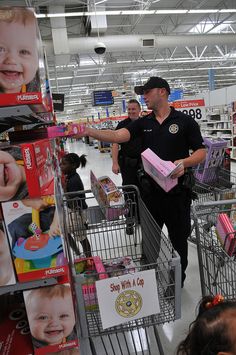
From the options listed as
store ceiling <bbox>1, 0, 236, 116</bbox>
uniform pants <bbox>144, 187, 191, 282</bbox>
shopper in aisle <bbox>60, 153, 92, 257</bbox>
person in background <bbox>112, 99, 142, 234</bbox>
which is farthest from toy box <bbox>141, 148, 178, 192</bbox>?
store ceiling <bbox>1, 0, 236, 116</bbox>

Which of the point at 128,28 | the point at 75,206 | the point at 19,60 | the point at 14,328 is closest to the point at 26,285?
the point at 14,328

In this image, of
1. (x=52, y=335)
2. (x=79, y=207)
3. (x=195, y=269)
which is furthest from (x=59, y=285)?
(x=195, y=269)

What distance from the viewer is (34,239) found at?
1140 millimetres

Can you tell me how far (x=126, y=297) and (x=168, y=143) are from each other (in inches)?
56.3

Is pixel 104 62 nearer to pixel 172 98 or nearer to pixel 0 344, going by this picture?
pixel 172 98

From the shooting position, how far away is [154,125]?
246cm

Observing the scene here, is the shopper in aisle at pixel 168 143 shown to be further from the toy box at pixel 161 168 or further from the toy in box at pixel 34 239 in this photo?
the toy in box at pixel 34 239

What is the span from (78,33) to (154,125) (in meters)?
10.2

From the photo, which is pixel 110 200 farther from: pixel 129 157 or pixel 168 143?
pixel 129 157

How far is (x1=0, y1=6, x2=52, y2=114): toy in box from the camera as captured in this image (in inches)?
39.9

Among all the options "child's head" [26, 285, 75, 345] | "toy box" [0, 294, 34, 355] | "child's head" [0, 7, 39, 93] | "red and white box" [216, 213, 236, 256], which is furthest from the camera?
"red and white box" [216, 213, 236, 256]

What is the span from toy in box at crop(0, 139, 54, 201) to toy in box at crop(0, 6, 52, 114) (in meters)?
0.17

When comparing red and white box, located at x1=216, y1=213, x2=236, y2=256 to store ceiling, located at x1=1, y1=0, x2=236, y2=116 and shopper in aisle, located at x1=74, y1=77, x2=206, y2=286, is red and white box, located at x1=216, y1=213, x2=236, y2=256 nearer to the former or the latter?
shopper in aisle, located at x1=74, y1=77, x2=206, y2=286

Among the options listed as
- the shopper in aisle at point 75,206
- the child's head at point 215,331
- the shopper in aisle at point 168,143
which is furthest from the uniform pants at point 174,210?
the child's head at point 215,331
